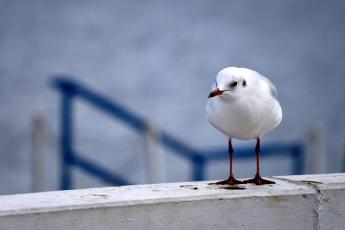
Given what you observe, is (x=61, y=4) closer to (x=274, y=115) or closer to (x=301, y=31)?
(x=301, y=31)

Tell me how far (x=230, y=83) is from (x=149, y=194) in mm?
515

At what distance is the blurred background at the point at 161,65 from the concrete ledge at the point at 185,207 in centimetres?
1078

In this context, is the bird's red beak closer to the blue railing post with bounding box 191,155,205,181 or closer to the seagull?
the seagull

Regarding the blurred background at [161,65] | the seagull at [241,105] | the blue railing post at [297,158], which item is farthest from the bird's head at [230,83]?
the blurred background at [161,65]

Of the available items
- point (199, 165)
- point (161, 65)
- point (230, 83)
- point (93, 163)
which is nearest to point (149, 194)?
point (230, 83)

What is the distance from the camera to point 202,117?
65.8ft

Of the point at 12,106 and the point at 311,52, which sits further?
the point at 311,52

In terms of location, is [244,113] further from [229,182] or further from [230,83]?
[229,182]

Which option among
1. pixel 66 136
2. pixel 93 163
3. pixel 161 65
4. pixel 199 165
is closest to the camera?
pixel 199 165

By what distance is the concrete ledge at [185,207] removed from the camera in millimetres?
1986

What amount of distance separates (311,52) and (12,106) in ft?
35.9

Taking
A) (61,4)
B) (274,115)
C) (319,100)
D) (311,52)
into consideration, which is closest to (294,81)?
(319,100)

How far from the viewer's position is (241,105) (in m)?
2.48

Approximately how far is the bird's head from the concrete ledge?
0.32 metres
